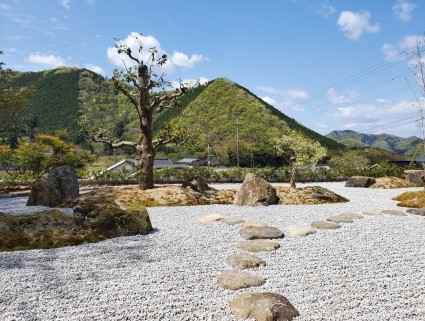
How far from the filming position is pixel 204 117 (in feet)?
258

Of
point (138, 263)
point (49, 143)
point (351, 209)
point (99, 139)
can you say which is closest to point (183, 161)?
point (49, 143)

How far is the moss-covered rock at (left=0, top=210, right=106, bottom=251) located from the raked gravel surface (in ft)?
1.45

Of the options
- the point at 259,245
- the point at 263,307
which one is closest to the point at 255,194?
the point at 259,245

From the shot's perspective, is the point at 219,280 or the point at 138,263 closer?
the point at 219,280

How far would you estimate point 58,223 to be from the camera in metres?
7.51

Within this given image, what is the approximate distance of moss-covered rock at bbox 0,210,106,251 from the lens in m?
6.54

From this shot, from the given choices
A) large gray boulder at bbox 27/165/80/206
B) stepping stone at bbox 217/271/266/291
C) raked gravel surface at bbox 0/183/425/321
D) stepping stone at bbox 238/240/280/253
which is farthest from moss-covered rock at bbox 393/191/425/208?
large gray boulder at bbox 27/165/80/206

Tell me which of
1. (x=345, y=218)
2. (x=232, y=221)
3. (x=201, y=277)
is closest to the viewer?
(x=201, y=277)

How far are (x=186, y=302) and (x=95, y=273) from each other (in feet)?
5.94

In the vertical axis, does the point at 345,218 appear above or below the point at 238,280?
above

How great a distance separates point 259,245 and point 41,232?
16.0 ft

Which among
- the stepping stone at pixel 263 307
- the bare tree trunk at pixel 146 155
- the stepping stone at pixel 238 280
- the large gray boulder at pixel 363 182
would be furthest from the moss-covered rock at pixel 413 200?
the bare tree trunk at pixel 146 155

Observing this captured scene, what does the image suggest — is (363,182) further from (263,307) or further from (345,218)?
(263,307)

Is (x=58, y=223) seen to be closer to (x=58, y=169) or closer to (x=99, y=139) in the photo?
(x=58, y=169)
